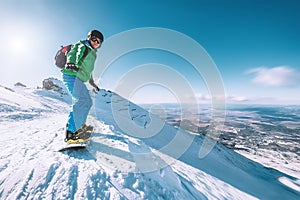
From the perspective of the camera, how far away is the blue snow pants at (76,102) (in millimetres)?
4074

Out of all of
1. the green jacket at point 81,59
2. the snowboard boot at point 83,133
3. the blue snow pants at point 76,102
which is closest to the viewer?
the green jacket at point 81,59

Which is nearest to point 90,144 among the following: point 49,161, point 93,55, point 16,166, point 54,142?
point 54,142

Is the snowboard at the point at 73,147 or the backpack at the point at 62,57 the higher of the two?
the backpack at the point at 62,57

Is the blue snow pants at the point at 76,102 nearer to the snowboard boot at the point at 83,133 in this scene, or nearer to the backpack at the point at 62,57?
the snowboard boot at the point at 83,133

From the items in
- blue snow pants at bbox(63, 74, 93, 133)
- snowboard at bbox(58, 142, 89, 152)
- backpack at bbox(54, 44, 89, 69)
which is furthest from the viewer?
backpack at bbox(54, 44, 89, 69)

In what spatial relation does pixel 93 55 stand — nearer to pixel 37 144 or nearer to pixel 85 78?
pixel 85 78

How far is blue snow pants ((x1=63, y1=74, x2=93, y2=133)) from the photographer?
13.4 ft

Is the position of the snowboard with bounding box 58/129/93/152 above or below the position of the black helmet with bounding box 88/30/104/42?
below

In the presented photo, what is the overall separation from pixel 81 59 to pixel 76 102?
3.77ft

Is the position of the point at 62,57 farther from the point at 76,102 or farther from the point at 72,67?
the point at 76,102

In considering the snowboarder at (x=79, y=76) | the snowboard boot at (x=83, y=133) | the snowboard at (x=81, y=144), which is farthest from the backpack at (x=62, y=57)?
the snowboard at (x=81, y=144)

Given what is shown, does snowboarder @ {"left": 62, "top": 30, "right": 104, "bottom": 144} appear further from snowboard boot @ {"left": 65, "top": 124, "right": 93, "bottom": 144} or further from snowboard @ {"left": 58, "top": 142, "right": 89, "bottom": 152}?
snowboard @ {"left": 58, "top": 142, "right": 89, "bottom": 152}

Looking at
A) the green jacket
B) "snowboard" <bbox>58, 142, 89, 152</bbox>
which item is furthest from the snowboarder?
"snowboard" <bbox>58, 142, 89, 152</bbox>

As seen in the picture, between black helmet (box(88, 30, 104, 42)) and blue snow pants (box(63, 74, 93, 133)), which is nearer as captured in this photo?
blue snow pants (box(63, 74, 93, 133))
